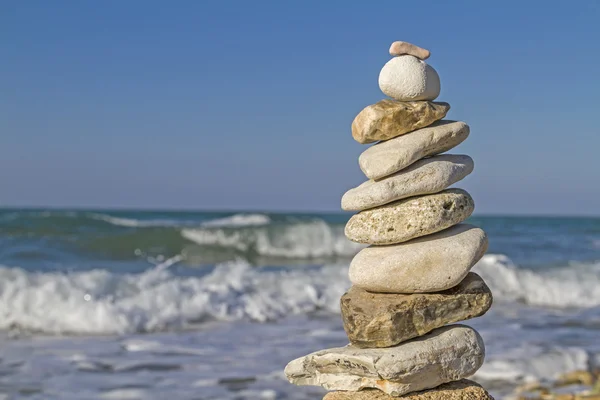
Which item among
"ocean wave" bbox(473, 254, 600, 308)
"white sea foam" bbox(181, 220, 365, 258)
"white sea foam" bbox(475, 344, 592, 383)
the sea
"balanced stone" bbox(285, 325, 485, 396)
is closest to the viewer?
"balanced stone" bbox(285, 325, 485, 396)

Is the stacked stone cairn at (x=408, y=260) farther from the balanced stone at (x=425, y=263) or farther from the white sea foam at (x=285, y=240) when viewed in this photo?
the white sea foam at (x=285, y=240)

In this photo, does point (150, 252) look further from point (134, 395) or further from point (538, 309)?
point (134, 395)

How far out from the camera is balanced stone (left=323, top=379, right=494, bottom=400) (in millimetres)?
3842

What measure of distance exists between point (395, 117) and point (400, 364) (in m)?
1.35

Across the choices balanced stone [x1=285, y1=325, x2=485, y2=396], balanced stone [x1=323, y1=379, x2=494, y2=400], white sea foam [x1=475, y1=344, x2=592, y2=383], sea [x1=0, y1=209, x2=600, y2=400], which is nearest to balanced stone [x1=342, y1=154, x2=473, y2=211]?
balanced stone [x1=285, y1=325, x2=485, y2=396]

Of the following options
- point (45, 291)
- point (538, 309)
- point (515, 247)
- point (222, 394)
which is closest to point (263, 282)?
point (45, 291)

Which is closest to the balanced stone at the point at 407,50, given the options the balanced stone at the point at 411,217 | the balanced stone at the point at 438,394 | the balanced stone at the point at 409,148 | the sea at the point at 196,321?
the balanced stone at the point at 409,148

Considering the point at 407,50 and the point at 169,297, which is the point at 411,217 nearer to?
the point at 407,50

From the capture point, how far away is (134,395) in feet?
20.6

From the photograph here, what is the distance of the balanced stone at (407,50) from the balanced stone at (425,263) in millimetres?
1030

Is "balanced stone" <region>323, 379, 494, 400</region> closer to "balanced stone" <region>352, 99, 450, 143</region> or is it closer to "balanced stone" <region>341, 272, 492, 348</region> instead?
"balanced stone" <region>341, 272, 492, 348</region>

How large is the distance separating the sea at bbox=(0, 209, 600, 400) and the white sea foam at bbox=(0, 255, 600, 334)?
3 centimetres

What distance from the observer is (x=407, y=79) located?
3850 millimetres

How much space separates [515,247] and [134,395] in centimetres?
1789
